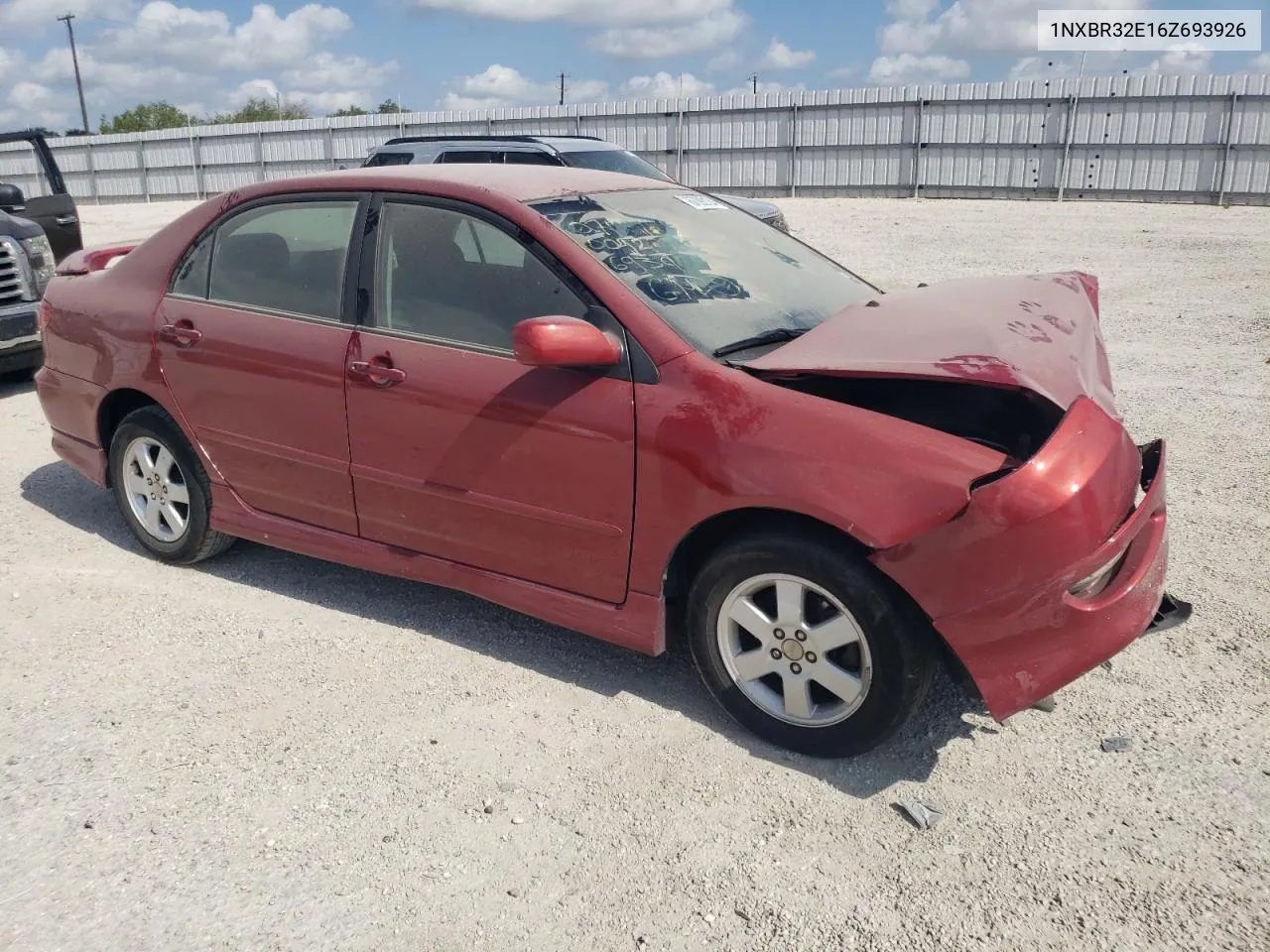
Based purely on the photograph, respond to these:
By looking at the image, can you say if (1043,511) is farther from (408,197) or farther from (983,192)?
(983,192)

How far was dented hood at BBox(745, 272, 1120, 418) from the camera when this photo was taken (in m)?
2.94

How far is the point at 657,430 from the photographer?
3.19 metres

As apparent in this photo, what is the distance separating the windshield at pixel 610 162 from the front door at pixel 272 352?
8195 millimetres

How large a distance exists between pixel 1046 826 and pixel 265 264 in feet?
11.4

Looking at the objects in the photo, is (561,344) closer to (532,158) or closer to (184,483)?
(184,483)

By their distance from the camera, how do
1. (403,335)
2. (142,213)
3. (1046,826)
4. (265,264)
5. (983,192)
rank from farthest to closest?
(142,213)
(983,192)
(265,264)
(403,335)
(1046,826)

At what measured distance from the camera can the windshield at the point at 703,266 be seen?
346 cm

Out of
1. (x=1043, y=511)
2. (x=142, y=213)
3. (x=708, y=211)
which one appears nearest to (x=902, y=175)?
(x=142, y=213)

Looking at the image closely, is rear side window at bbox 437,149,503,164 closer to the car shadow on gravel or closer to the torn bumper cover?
the car shadow on gravel

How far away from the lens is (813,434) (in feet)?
9.76

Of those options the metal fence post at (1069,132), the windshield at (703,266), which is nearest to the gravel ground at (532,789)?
the windshield at (703,266)

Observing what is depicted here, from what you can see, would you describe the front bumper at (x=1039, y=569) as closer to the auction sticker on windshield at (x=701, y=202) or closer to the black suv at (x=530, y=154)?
the auction sticker on windshield at (x=701, y=202)

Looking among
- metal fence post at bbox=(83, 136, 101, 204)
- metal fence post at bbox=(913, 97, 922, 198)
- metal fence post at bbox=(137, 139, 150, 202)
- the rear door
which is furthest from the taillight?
metal fence post at bbox=(83, 136, 101, 204)

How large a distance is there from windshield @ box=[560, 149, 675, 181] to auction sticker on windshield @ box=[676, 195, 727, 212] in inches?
309
